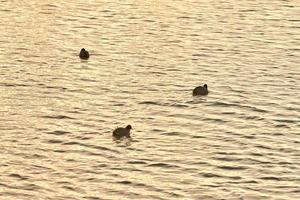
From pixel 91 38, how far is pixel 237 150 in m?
16.2

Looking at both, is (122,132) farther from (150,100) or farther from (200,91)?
(200,91)

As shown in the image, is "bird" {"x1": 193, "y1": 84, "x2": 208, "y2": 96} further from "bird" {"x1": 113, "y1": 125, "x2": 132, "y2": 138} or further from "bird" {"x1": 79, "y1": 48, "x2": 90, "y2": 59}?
"bird" {"x1": 79, "y1": 48, "x2": 90, "y2": 59}

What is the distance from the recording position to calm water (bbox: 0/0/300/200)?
32.5 m

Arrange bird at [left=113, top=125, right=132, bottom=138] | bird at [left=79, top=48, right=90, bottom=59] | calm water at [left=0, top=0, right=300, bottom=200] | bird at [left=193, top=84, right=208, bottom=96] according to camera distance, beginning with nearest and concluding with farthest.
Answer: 1. calm water at [left=0, top=0, right=300, bottom=200]
2. bird at [left=113, top=125, right=132, bottom=138]
3. bird at [left=193, top=84, right=208, bottom=96]
4. bird at [left=79, top=48, right=90, bottom=59]

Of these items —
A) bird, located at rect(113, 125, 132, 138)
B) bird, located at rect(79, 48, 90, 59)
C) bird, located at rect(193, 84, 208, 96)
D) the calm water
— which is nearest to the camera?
the calm water

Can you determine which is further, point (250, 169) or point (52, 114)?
point (52, 114)

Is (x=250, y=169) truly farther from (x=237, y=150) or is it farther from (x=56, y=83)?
(x=56, y=83)

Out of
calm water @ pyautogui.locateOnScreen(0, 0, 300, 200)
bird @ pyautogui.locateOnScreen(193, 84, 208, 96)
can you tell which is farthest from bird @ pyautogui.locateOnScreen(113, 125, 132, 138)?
bird @ pyautogui.locateOnScreen(193, 84, 208, 96)

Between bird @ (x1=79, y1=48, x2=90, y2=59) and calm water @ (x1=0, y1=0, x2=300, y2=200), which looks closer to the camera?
calm water @ (x1=0, y1=0, x2=300, y2=200)

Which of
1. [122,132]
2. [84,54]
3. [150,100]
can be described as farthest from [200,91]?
[84,54]

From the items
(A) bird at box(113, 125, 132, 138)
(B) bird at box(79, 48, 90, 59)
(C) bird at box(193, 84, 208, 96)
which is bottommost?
(A) bird at box(113, 125, 132, 138)

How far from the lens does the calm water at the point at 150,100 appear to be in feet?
107

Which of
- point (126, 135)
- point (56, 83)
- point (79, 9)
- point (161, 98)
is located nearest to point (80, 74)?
point (56, 83)

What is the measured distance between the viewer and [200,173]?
33.2m
